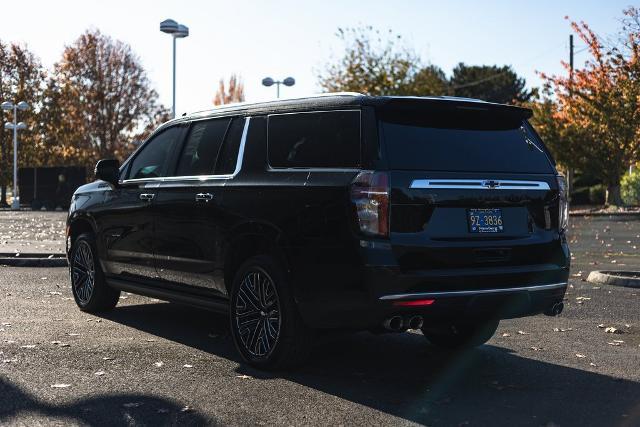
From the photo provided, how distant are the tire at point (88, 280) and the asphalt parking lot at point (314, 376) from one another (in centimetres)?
18

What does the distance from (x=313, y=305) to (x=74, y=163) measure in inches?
2294

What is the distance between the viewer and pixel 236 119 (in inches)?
276

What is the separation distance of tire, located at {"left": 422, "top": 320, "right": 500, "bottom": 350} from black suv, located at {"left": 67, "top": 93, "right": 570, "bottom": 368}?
0.01m

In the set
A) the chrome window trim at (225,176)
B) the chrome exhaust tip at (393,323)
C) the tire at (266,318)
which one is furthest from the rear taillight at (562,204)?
the chrome window trim at (225,176)

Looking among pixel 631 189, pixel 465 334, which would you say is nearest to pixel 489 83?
pixel 631 189

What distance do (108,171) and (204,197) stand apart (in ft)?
6.10

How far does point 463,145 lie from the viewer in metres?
5.98

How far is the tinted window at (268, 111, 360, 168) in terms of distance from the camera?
584 centimetres

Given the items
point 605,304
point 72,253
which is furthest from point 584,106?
point 72,253

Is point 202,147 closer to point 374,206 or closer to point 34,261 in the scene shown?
point 374,206

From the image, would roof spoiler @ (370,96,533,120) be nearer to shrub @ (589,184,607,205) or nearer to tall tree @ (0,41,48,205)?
shrub @ (589,184,607,205)

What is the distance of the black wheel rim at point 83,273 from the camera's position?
893 centimetres

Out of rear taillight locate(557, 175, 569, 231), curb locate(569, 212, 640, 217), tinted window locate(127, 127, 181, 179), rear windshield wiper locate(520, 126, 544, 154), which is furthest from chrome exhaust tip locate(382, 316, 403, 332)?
curb locate(569, 212, 640, 217)

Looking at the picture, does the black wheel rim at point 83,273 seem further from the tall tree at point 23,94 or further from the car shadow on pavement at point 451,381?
the tall tree at point 23,94
